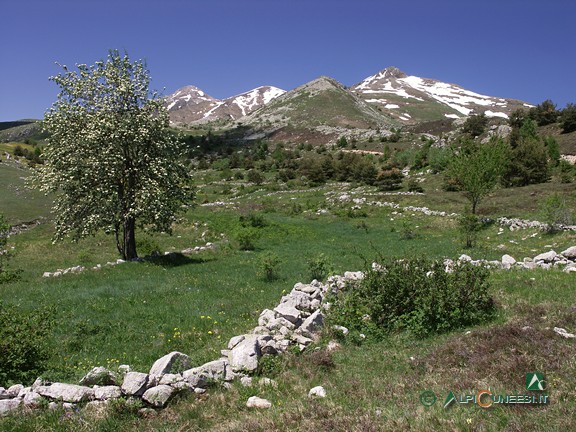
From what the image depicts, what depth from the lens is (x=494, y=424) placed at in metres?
5.54

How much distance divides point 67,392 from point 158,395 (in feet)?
5.20

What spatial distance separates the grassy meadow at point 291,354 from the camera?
627cm

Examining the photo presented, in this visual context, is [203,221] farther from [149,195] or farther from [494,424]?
[494,424]

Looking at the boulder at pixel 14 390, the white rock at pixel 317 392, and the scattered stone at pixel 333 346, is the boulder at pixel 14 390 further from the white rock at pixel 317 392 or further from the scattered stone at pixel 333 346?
the scattered stone at pixel 333 346

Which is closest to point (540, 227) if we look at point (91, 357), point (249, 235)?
point (249, 235)

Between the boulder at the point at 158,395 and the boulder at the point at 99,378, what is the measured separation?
901mm

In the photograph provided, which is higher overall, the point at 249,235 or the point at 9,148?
the point at 9,148

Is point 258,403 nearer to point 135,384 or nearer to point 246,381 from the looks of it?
point 246,381

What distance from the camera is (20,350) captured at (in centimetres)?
845

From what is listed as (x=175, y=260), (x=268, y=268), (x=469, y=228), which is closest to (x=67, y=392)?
(x=268, y=268)

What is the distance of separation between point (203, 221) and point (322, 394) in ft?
99.5

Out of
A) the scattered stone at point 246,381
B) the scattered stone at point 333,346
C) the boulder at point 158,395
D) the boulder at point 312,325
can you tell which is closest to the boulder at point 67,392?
the boulder at point 158,395

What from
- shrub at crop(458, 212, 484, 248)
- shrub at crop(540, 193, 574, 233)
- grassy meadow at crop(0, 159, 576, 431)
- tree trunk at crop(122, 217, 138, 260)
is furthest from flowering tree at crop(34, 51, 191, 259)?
shrub at crop(540, 193, 574, 233)

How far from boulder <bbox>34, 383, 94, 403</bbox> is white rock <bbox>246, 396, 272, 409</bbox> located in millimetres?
2754
